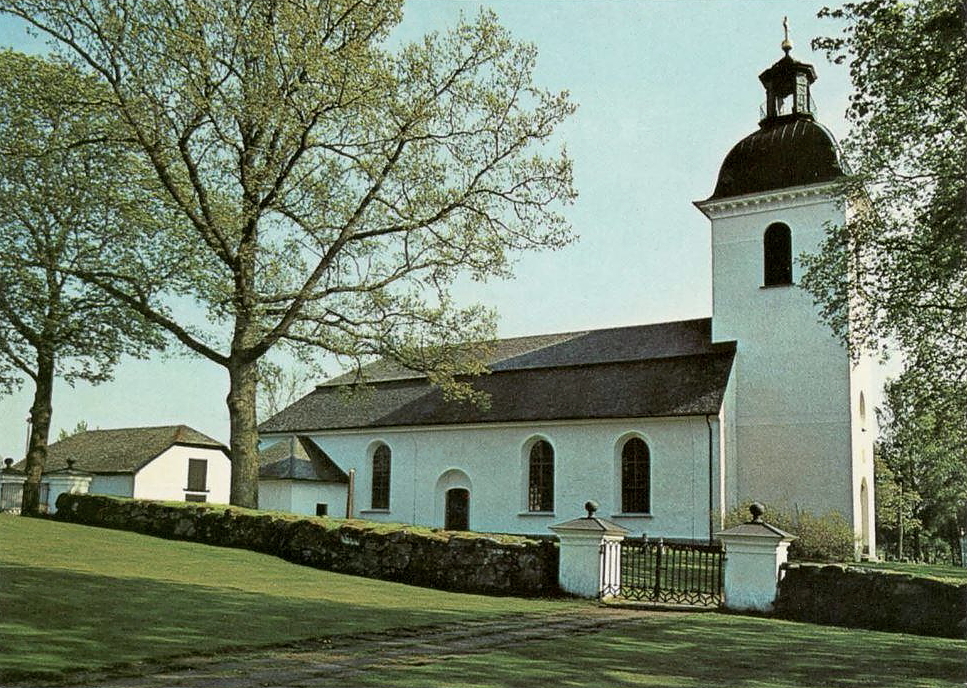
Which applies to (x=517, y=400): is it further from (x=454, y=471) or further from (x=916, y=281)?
(x=916, y=281)

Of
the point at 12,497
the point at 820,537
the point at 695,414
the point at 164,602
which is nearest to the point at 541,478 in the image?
the point at 695,414

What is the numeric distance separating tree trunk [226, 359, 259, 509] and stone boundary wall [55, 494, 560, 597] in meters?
1.79

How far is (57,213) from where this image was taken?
20.8m

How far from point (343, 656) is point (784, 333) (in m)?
24.1

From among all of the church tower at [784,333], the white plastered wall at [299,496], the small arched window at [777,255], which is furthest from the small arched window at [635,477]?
the white plastered wall at [299,496]

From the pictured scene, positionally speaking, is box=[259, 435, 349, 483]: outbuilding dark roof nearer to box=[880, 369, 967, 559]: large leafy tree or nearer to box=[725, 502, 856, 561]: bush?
box=[725, 502, 856, 561]: bush

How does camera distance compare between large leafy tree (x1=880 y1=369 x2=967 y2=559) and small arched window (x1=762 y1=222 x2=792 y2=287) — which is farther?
small arched window (x1=762 y1=222 x2=792 y2=287)

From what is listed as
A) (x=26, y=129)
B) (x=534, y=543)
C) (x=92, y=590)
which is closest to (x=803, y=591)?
(x=534, y=543)

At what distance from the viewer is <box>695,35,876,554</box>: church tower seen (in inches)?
1106

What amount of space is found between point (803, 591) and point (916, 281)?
22.3 feet

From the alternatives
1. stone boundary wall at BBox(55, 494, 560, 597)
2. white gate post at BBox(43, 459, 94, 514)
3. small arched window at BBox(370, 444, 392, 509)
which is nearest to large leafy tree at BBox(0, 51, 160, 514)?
stone boundary wall at BBox(55, 494, 560, 597)

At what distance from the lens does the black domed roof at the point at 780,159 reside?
2959cm

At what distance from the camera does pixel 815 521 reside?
1027 inches

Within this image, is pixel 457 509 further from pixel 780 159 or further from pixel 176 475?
pixel 780 159
